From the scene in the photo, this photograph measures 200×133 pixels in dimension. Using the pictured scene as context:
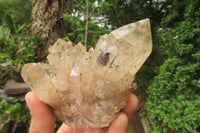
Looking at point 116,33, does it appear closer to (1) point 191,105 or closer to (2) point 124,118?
(2) point 124,118

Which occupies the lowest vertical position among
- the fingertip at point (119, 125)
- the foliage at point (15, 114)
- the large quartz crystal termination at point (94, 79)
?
the foliage at point (15, 114)

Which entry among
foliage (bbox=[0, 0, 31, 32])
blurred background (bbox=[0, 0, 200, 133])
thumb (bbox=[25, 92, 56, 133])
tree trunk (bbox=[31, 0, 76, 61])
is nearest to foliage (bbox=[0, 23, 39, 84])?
blurred background (bbox=[0, 0, 200, 133])

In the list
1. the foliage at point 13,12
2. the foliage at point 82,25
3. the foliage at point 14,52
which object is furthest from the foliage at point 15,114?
the foliage at point 13,12

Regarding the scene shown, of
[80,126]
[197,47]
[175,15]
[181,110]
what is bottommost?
[181,110]

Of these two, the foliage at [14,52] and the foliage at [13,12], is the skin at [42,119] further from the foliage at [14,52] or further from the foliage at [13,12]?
the foliage at [13,12]

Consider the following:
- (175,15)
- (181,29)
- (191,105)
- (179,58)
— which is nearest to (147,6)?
(175,15)

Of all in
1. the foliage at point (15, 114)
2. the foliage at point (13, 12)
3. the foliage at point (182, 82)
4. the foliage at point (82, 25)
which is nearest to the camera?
the foliage at point (182, 82)

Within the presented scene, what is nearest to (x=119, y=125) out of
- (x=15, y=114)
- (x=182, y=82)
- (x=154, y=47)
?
(x=182, y=82)
